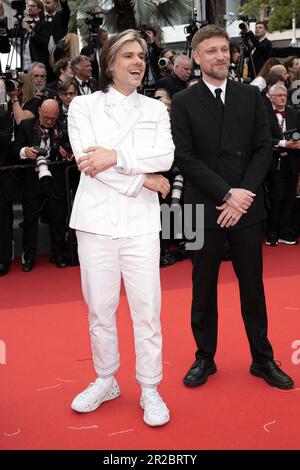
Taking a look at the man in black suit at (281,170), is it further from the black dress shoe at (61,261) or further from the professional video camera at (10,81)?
the professional video camera at (10,81)

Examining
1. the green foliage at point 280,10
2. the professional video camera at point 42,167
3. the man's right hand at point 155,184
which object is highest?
the green foliage at point 280,10

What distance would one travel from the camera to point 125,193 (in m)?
2.65

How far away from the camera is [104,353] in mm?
2945

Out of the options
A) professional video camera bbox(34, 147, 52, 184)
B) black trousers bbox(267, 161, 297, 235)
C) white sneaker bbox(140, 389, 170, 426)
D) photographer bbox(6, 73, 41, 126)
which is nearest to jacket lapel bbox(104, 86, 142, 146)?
white sneaker bbox(140, 389, 170, 426)

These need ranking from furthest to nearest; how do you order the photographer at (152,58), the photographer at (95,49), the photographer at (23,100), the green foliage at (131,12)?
the green foliage at (131,12), the photographer at (152,58), the photographer at (95,49), the photographer at (23,100)

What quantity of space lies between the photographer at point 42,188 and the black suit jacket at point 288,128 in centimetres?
234

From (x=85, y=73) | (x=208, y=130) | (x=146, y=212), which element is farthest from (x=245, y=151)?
(x=85, y=73)

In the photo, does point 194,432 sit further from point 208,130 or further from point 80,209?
point 208,130

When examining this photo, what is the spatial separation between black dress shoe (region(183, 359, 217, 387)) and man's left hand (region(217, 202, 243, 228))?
0.80 m

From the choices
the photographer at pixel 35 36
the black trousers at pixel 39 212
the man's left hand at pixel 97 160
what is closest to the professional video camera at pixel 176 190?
the black trousers at pixel 39 212

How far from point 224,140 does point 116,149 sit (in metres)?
0.65

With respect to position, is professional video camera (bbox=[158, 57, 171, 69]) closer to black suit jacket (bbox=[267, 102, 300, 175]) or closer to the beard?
black suit jacket (bbox=[267, 102, 300, 175])

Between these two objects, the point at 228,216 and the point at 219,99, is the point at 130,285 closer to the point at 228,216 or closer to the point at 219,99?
the point at 228,216

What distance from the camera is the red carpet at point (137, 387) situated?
2666 millimetres
